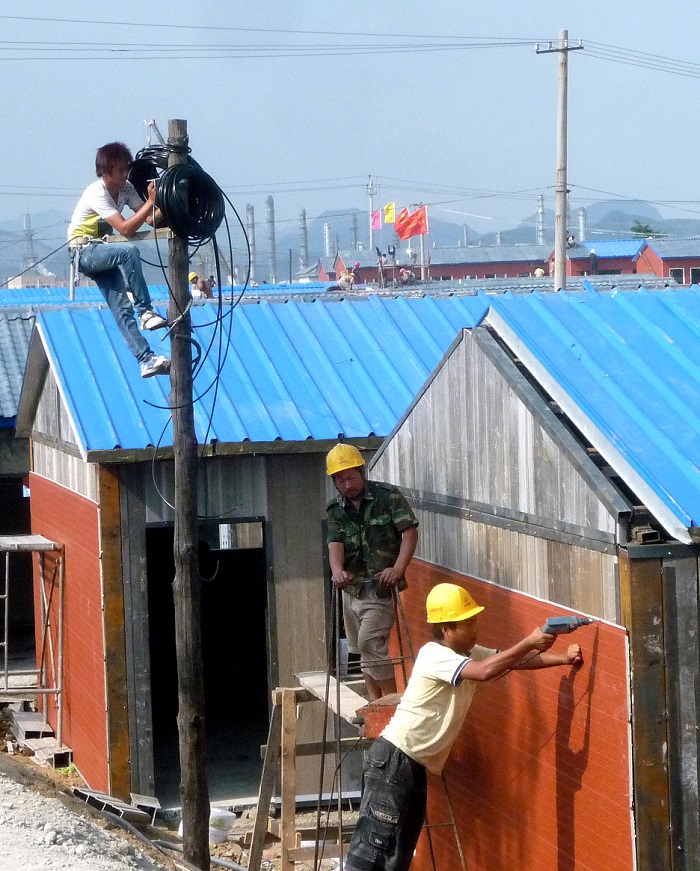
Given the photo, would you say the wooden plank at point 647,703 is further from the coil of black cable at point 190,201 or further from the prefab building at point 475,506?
the coil of black cable at point 190,201

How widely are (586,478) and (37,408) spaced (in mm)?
10791

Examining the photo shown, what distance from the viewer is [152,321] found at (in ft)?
30.5

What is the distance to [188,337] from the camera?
9203mm

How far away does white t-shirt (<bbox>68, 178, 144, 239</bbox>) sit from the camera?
30.9 feet

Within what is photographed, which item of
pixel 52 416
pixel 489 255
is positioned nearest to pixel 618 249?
pixel 489 255

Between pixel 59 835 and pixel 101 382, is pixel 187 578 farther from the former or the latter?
pixel 101 382

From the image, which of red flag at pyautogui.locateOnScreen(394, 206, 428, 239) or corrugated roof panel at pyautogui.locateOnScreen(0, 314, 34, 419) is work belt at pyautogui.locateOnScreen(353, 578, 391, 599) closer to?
corrugated roof panel at pyautogui.locateOnScreen(0, 314, 34, 419)

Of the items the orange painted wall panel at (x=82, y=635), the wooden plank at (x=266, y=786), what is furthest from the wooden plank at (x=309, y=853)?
the orange painted wall panel at (x=82, y=635)

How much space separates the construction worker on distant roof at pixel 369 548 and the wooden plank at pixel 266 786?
110 cm

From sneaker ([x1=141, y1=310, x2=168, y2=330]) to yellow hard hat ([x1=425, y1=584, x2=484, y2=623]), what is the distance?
3.24 meters

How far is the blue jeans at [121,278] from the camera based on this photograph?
967cm

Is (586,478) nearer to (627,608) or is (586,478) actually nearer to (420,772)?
(627,608)

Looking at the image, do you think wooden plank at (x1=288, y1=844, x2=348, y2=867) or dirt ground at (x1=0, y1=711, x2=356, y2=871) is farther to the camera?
wooden plank at (x1=288, y1=844, x2=348, y2=867)

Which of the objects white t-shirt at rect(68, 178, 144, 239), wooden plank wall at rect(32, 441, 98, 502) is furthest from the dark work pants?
wooden plank wall at rect(32, 441, 98, 502)
